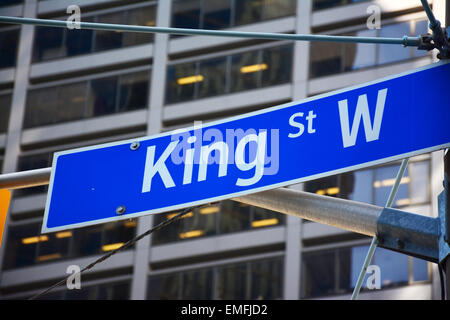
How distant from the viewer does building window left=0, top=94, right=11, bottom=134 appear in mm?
38438

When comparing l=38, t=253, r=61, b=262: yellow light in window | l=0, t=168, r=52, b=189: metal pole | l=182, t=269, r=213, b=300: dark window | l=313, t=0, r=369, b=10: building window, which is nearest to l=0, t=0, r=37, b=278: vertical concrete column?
l=38, t=253, r=61, b=262: yellow light in window

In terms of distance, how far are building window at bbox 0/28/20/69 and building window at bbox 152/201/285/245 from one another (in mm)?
11345

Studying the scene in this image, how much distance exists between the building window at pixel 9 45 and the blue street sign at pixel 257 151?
118 feet

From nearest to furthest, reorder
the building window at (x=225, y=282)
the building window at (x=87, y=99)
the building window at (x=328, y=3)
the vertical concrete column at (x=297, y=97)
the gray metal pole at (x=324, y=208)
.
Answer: the gray metal pole at (x=324, y=208) < the vertical concrete column at (x=297, y=97) < the building window at (x=225, y=282) < the building window at (x=328, y=3) < the building window at (x=87, y=99)

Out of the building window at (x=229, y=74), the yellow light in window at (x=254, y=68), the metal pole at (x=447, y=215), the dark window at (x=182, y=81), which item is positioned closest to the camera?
the metal pole at (x=447, y=215)

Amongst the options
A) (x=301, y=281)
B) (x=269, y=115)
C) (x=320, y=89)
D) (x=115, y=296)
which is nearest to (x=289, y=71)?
(x=320, y=89)

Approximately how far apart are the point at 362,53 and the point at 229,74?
554 cm

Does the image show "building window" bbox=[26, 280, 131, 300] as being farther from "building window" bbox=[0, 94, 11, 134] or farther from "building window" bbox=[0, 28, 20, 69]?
"building window" bbox=[0, 28, 20, 69]

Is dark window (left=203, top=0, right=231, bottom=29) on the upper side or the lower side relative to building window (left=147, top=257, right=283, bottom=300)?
upper

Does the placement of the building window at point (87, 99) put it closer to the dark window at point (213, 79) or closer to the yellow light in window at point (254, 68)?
the dark window at point (213, 79)

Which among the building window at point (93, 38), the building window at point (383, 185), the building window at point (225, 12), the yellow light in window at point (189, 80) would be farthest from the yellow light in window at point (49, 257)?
the building window at point (383, 185)

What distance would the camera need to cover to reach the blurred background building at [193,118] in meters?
30.5
